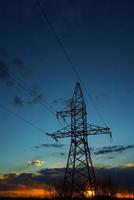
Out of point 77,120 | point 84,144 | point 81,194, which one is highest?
point 77,120

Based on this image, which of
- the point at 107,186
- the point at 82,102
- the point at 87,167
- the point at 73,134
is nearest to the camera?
the point at 87,167

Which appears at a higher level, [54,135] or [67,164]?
[54,135]

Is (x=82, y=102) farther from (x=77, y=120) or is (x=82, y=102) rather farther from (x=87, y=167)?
(x=87, y=167)

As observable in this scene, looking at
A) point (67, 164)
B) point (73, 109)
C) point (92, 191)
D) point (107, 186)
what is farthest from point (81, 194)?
point (107, 186)

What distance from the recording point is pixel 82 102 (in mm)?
40188

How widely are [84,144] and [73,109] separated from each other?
4973 mm

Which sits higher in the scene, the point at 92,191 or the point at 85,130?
the point at 85,130

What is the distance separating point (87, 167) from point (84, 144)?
2.92 metres

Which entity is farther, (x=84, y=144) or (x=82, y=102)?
(x=82, y=102)

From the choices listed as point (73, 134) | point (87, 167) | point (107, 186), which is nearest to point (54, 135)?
point (73, 134)

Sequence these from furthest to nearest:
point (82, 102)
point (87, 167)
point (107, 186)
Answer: point (107, 186) < point (82, 102) < point (87, 167)

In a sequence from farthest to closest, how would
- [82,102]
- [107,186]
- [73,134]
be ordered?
[107,186], [82,102], [73,134]

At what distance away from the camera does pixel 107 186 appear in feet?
421

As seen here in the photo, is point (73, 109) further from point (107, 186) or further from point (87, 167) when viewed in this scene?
point (107, 186)
